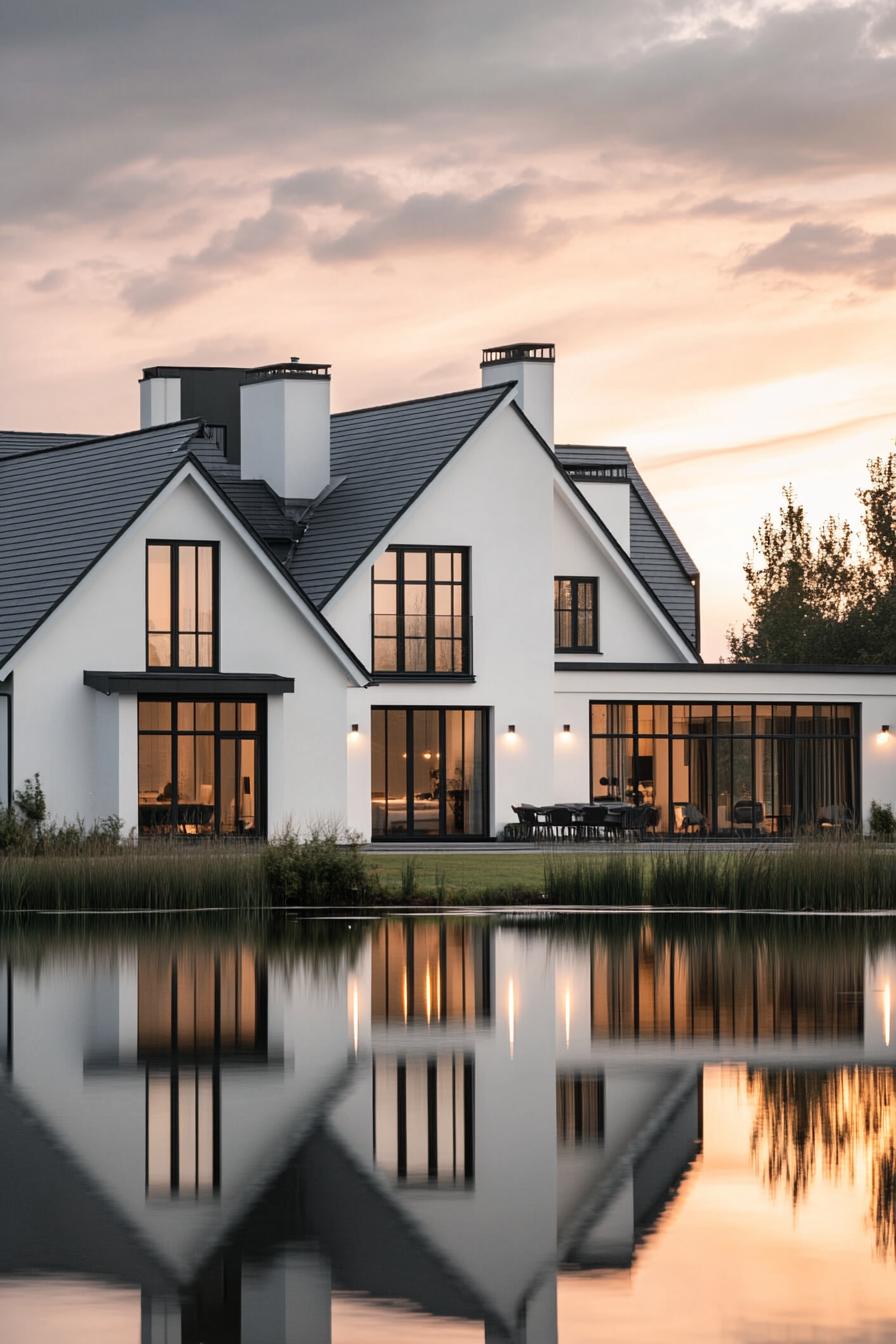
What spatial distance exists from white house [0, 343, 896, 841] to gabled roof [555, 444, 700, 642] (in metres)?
1.78

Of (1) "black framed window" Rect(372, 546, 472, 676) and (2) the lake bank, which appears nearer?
(2) the lake bank

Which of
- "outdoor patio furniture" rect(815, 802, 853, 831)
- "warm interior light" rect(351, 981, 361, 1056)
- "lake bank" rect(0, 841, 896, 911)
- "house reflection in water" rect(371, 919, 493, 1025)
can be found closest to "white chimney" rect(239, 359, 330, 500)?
"outdoor patio furniture" rect(815, 802, 853, 831)

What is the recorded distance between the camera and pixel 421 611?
4722cm

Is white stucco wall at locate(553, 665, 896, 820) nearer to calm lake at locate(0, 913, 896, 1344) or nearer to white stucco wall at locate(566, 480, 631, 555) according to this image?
white stucco wall at locate(566, 480, 631, 555)

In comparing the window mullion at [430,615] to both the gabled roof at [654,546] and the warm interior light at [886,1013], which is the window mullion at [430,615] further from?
the warm interior light at [886,1013]

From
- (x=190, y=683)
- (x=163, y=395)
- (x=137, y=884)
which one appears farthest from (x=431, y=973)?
(x=163, y=395)

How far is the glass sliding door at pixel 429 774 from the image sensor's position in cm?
4681

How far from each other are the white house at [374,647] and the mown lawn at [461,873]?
424 cm

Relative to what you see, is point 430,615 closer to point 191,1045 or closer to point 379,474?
point 379,474

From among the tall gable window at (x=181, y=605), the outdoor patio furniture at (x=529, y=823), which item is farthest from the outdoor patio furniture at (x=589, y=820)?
the tall gable window at (x=181, y=605)

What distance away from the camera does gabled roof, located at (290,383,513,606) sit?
46438 mm

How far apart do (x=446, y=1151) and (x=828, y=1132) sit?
6.56ft

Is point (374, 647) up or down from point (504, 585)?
down

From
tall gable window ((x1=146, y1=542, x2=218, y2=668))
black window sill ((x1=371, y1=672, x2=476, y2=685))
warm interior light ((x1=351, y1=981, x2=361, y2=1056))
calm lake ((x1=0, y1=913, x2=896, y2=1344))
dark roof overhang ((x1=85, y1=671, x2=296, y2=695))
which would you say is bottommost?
calm lake ((x1=0, y1=913, x2=896, y2=1344))
